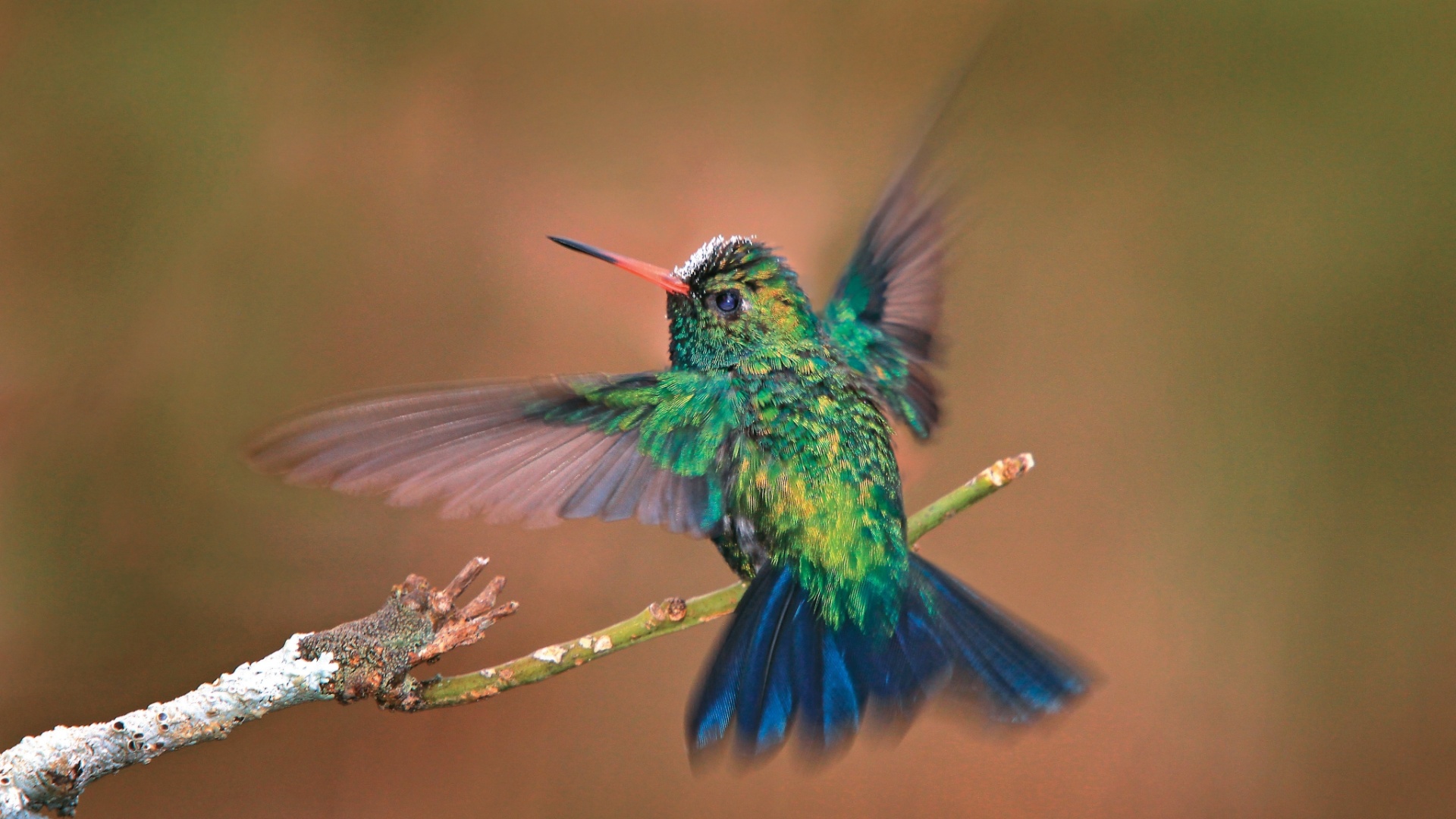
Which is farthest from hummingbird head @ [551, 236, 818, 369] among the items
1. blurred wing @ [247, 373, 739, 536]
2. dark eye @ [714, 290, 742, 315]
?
blurred wing @ [247, 373, 739, 536]

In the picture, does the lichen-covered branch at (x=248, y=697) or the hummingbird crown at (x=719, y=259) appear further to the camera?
the hummingbird crown at (x=719, y=259)

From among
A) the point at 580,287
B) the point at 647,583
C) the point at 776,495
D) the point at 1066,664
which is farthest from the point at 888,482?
the point at 580,287

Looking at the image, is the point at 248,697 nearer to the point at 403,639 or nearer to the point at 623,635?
the point at 403,639

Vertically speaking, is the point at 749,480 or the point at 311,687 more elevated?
the point at 749,480

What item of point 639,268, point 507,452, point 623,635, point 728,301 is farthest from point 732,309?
point 623,635

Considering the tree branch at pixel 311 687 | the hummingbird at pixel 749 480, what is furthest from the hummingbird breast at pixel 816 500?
the tree branch at pixel 311 687

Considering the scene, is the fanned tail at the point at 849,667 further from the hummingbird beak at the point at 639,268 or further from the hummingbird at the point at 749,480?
the hummingbird beak at the point at 639,268

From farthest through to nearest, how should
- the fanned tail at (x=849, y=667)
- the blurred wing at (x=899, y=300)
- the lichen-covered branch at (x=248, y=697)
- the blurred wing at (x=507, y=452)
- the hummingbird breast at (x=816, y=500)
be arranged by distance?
the blurred wing at (x=899, y=300) → the hummingbird breast at (x=816, y=500) → the fanned tail at (x=849, y=667) → the blurred wing at (x=507, y=452) → the lichen-covered branch at (x=248, y=697)
